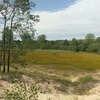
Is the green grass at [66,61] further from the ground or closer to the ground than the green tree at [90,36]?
closer to the ground

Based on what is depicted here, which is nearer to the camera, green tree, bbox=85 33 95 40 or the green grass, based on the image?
the green grass

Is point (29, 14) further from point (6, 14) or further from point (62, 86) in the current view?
point (62, 86)

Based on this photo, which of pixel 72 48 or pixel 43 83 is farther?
pixel 72 48

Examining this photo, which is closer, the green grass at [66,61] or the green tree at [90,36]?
the green grass at [66,61]

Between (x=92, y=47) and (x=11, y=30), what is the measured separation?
204 feet

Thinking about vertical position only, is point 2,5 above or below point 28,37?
above

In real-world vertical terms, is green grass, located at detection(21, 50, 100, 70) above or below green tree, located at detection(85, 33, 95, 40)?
below

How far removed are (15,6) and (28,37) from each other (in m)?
3.73

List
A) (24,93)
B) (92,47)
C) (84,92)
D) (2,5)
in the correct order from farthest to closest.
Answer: (92,47) < (2,5) < (84,92) < (24,93)

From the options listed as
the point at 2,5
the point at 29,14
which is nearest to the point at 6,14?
the point at 2,5

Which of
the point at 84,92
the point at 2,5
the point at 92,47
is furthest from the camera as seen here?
the point at 92,47

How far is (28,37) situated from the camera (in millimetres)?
14727

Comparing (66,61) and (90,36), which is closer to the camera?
(66,61)

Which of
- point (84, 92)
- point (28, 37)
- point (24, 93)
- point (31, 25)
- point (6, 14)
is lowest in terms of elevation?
point (84, 92)
